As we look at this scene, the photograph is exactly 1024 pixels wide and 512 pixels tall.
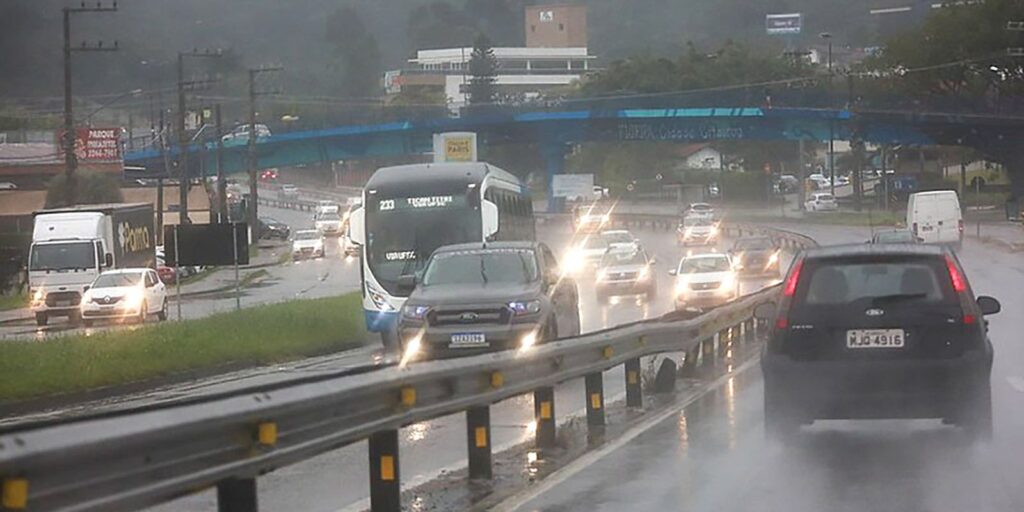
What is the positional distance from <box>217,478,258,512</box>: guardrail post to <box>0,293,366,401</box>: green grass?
1453cm

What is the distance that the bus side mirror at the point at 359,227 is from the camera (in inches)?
1296

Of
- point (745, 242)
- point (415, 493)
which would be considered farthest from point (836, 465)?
point (745, 242)

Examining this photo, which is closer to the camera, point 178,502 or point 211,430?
point 211,430

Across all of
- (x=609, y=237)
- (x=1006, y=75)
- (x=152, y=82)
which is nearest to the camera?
(x=609, y=237)

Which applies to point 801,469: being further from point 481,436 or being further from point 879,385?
point 481,436

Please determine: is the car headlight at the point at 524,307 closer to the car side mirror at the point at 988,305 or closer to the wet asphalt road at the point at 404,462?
the wet asphalt road at the point at 404,462

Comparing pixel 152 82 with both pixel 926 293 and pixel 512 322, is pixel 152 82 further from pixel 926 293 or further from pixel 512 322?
pixel 926 293

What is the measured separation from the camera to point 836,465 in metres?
13.1

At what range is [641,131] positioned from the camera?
10600 cm

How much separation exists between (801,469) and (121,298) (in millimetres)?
34262

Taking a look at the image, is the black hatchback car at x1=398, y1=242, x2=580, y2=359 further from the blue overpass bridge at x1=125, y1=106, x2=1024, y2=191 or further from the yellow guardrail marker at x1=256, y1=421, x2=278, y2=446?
the blue overpass bridge at x1=125, y1=106, x2=1024, y2=191

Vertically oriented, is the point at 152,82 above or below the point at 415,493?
above

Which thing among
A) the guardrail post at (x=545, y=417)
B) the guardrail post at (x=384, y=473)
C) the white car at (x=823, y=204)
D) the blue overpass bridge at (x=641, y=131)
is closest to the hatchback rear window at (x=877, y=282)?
the guardrail post at (x=545, y=417)

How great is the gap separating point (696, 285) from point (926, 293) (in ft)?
97.1
